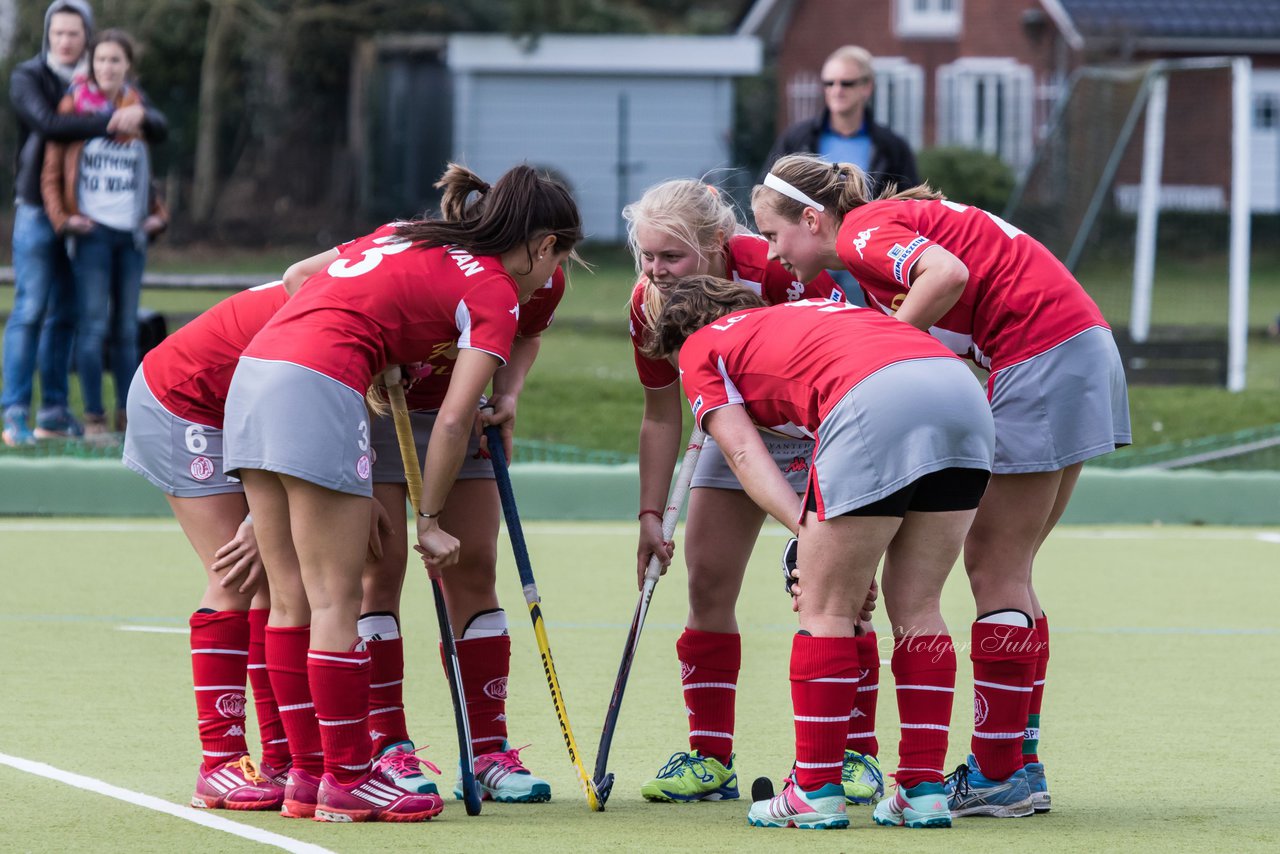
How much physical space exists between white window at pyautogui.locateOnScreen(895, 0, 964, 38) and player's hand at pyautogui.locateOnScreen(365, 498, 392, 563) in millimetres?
28961

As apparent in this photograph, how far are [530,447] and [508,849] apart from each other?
19.9ft

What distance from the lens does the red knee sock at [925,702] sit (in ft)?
12.2

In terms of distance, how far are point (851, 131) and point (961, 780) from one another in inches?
179

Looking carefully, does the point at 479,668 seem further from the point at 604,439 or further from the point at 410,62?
the point at 410,62

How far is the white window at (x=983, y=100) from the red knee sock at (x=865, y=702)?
26.3 m

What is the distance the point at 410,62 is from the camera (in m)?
28.2

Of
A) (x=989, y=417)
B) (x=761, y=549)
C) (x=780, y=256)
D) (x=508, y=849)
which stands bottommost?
(x=761, y=549)

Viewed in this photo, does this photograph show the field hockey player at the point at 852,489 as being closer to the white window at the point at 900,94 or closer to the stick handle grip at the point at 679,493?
the stick handle grip at the point at 679,493

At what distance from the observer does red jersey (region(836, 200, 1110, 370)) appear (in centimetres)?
390

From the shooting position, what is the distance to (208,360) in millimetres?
4043

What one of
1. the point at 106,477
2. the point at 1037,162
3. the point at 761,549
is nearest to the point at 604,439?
the point at 761,549

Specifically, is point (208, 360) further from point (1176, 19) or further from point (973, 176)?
point (1176, 19)

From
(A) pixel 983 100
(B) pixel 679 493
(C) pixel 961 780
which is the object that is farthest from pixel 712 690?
(A) pixel 983 100

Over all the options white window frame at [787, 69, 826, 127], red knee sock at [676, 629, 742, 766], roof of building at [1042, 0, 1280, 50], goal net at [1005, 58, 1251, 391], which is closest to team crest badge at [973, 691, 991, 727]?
red knee sock at [676, 629, 742, 766]
